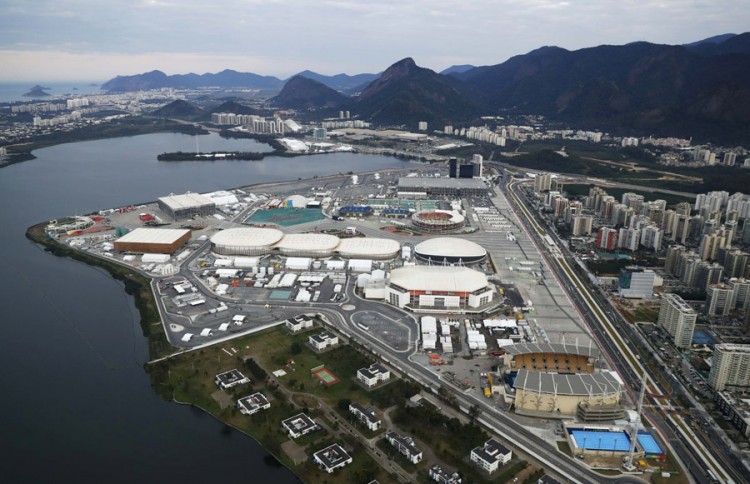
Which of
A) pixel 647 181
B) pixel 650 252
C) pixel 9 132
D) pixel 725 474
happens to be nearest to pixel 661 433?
pixel 725 474

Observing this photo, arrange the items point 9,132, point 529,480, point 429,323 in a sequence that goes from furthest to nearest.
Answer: point 9,132, point 429,323, point 529,480

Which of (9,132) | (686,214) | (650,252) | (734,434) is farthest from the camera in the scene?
(9,132)

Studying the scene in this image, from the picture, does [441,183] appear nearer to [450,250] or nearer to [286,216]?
[286,216]

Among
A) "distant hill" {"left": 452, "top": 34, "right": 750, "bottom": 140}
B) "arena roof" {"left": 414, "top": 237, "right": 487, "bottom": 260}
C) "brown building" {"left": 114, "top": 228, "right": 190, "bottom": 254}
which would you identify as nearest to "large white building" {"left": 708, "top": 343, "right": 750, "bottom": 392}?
"arena roof" {"left": 414, "top": 237, "right": 487, "bottom": 260}

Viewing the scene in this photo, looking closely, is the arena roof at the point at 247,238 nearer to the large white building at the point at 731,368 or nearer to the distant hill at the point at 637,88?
the large white building at the point at 731,368

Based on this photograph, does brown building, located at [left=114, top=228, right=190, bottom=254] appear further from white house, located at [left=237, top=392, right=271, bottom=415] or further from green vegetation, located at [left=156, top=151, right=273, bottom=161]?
green vegetation, located at [left=156, top=151, right=273, bottom=161]

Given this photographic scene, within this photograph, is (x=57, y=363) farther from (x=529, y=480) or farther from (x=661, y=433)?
(x=661, y=433)

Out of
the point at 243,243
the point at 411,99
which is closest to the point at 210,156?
the point at 243,243
